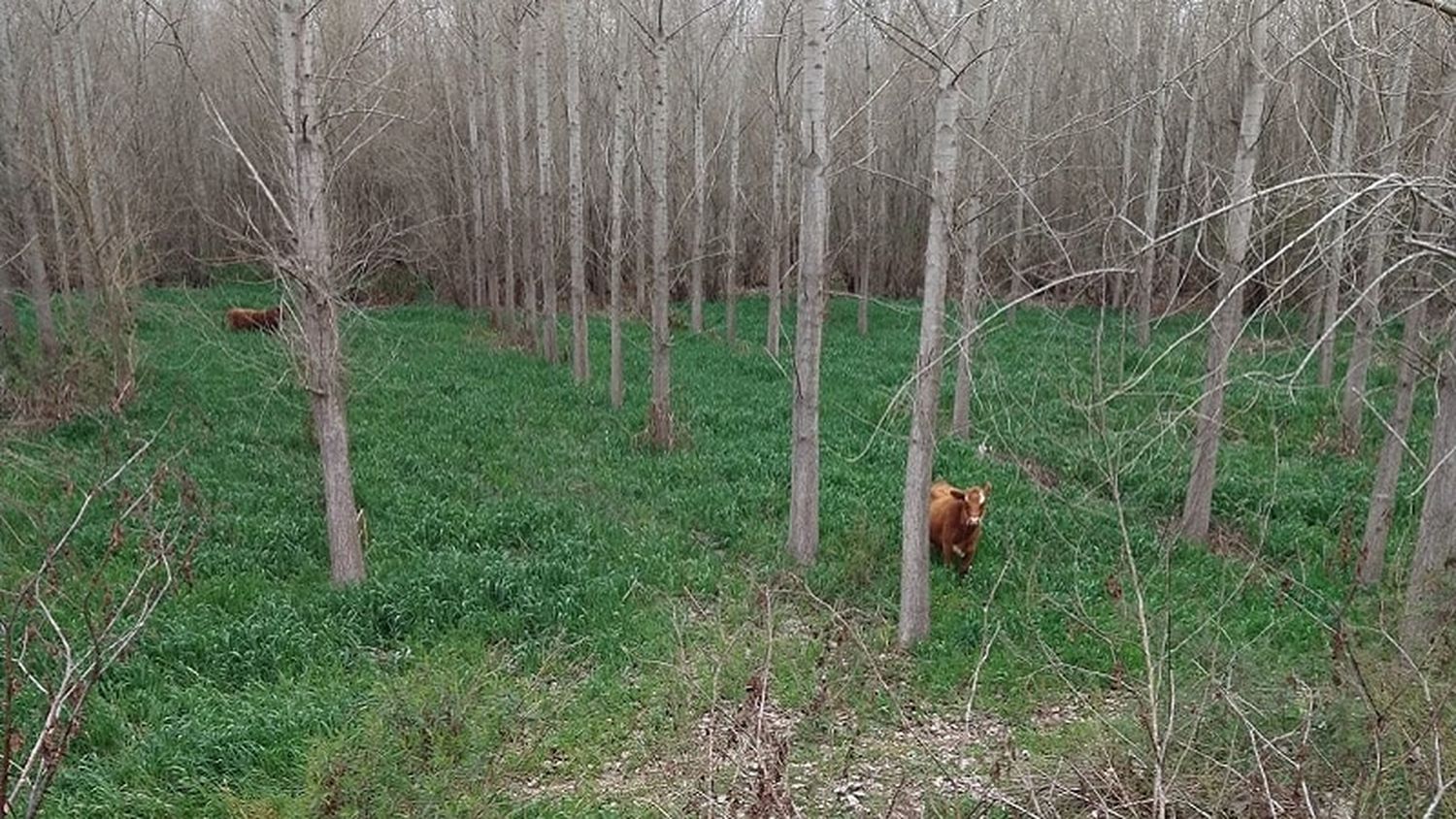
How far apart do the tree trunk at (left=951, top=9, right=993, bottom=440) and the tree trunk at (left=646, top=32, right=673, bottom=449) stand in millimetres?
3476

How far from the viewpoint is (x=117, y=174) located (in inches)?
537

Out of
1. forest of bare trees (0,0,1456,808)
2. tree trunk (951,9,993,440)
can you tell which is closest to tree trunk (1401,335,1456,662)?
forest of bare trees (0,0,1456,808)

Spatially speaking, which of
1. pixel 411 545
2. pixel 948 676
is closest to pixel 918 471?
pixel 948 676

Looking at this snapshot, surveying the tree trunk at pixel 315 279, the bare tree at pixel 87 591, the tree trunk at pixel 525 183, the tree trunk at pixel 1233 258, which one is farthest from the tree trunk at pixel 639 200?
the bare tree at pixel 87 591

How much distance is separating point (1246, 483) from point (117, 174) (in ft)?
48.8

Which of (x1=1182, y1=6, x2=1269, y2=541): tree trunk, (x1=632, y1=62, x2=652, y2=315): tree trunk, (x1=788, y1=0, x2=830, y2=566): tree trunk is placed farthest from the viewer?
(x1=632, y1=62, x2=652, y2=315): tree trunk

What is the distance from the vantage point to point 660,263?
474 inches

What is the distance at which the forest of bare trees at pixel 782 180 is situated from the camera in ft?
20.2

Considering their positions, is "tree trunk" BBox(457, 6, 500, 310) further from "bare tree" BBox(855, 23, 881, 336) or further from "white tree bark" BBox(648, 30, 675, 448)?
"white tree bark" BBox(648, 30, 675, 448)

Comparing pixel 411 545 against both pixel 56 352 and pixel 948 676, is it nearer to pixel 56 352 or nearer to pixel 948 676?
pixel 948 676

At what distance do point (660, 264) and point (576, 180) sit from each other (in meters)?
2.74

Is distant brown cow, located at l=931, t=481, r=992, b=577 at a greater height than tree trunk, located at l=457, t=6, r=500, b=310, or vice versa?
tree trunk, located at l=457, t=6, r=500, b=310

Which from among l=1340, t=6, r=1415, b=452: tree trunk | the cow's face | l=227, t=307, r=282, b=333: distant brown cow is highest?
l=1340, t=6, r=1415, b=452: tree trunk

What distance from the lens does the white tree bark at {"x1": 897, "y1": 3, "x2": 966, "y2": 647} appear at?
245 inches
